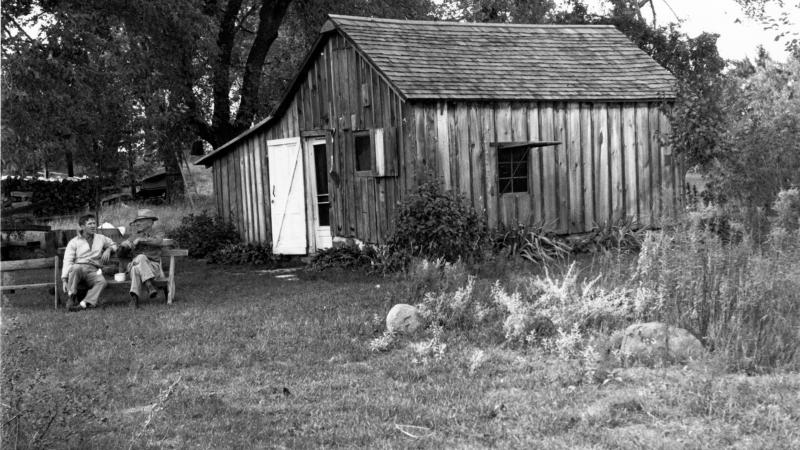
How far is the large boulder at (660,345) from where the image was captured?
267 inches

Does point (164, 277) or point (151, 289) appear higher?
point (164, 277)

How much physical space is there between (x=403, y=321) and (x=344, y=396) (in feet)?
7.26

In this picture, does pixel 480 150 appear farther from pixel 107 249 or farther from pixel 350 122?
pixel 107 249

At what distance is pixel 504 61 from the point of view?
16.7 m

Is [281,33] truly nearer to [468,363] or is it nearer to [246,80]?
[246,80]

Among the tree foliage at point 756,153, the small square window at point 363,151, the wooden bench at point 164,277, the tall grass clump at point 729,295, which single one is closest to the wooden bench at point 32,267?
the wooden bench at point 164,277

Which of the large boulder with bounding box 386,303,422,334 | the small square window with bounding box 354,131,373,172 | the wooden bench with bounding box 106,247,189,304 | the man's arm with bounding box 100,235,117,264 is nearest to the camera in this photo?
the large boulder with bounding box 386,303,422,334

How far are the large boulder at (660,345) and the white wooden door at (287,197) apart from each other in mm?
11273

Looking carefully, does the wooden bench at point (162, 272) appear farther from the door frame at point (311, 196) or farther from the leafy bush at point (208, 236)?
the leafy bush at point (208, 236)

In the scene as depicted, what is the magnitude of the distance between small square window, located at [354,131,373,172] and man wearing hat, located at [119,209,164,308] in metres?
4.43

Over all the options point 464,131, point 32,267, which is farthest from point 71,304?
point 464,131

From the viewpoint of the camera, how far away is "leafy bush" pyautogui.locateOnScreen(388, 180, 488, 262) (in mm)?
13633

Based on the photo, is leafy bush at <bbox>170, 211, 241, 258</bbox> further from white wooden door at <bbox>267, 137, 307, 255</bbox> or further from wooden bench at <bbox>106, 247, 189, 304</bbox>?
wooden bench at <bbox>106, 247, 189, 304</bbox>

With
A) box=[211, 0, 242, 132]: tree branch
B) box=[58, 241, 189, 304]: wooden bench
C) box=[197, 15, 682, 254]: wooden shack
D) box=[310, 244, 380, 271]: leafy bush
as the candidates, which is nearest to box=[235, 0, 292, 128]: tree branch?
box=[211, 0, 242, 132]: tree branch
